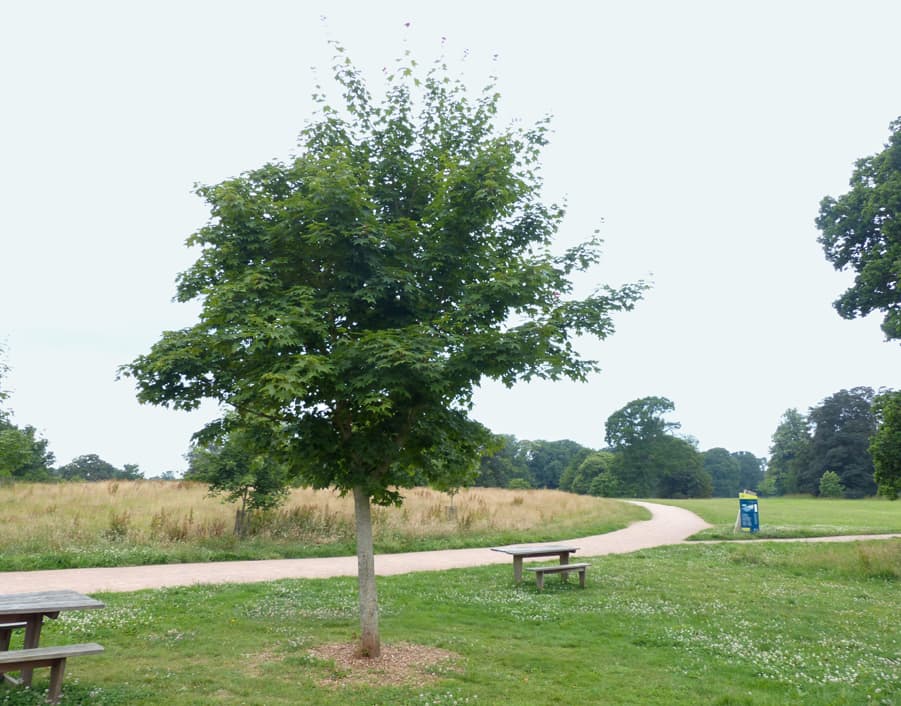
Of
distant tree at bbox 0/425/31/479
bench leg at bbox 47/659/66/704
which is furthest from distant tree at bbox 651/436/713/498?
bench leg at bbox 47/659/66/704

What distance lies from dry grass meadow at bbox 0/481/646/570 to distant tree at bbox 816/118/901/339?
1176 centimetres

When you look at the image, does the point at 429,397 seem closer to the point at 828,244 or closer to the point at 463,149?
the point at 463,149

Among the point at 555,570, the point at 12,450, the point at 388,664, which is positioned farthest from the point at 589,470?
the point at 388,664

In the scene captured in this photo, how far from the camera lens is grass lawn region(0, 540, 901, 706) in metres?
6.09

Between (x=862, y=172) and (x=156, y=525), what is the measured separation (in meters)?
22.1

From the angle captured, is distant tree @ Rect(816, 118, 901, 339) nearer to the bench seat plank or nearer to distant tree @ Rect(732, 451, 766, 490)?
the bench seat plank

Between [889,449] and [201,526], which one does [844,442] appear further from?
[201,526]

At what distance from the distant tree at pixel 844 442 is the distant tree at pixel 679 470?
12.8 metres

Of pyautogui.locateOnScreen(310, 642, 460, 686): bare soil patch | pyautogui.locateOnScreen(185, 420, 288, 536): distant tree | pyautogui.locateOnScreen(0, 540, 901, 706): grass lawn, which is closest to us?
pyautogui.locateOnScreen(0, 540, 901, 706): grass lawn

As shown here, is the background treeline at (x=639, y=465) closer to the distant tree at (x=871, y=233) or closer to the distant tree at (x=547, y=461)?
the distant tree at (x=547, y=461)

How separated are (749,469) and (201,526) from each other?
13541 cm

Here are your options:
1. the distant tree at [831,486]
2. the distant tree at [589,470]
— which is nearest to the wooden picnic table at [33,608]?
the distant tree at [831,486]

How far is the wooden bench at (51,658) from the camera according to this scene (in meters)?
5.27

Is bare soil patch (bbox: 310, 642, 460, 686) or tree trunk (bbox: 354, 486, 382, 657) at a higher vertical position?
tree trunk (bbox: 354, 486, 382, 657)
